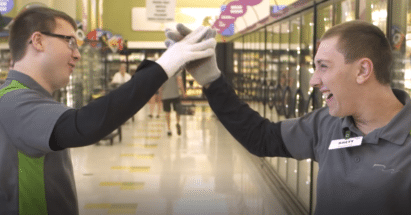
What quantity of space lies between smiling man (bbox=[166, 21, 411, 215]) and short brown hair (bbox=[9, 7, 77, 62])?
54 cm

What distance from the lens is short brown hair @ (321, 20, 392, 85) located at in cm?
154

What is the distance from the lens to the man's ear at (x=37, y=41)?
1.80 metres

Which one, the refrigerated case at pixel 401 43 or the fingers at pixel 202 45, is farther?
the refrigerated case at pixel 401 43

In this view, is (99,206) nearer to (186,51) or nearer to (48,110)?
(48,110)

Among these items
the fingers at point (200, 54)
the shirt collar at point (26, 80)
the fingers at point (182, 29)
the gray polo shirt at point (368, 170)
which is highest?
the fingers at point (182, 29)

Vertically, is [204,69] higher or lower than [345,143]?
higher

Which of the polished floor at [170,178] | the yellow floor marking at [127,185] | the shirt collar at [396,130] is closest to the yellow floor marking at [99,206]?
the polished floor at [170,178]

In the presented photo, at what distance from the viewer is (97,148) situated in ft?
30.7

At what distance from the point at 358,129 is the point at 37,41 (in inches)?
49.8

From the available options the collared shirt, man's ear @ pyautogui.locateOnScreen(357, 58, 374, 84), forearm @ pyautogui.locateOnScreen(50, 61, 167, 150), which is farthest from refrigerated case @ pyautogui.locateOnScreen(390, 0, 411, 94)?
forearm @ pyautogui.locateOnScreen(50, 61, 167, 150)

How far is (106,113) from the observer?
1.41 meters

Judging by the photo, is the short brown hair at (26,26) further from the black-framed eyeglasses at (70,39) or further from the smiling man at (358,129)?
the smiling man at (358,129)

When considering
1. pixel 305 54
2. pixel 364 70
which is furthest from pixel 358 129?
pixel 305 54

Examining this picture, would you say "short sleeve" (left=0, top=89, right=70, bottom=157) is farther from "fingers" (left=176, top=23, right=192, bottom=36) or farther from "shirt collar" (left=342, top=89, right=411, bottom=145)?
"shirt collar" (left=342, top=89, right=411, bottom=145)
